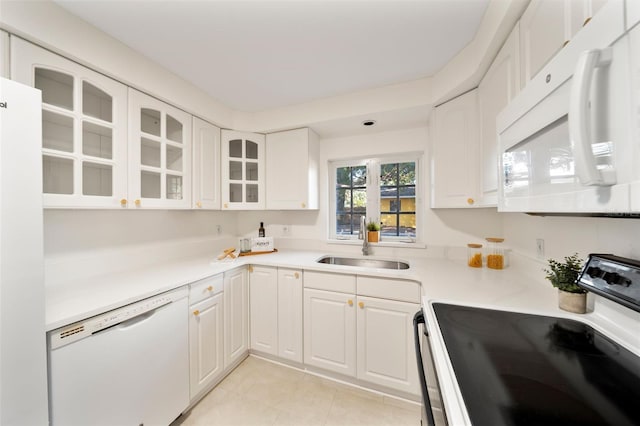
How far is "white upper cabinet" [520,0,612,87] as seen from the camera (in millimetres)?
652

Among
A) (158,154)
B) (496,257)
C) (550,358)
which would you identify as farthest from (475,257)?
(158,154)

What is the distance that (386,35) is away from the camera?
129 centimetres

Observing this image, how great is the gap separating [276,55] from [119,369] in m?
1.95

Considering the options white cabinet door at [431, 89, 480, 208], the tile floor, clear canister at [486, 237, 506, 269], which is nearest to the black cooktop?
clear canister at [486, 237, 506, 269]

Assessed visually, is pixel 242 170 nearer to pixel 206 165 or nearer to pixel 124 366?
pixel 206 165

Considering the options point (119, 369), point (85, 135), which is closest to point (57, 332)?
point (119, 369)

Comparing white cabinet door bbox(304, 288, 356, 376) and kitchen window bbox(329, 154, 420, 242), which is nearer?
white cabinet door bbox(304, 288, 356, 376)

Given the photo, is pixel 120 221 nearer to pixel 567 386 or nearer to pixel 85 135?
pixel 85 135

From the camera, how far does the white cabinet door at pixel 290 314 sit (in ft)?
5.98

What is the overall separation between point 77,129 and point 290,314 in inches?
70.4

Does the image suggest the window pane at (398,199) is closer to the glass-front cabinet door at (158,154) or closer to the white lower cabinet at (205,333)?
the white lower cabinet at (205,333)

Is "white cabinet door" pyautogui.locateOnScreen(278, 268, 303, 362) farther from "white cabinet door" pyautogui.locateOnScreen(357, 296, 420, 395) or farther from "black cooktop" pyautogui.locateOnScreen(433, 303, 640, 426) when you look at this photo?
"black cooktop" pyautogui.locateOnScreen(433, 303, 640, 426)

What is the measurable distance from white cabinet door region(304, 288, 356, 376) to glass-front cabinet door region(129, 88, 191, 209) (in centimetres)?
131

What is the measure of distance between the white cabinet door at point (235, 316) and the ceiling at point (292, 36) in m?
1.55
